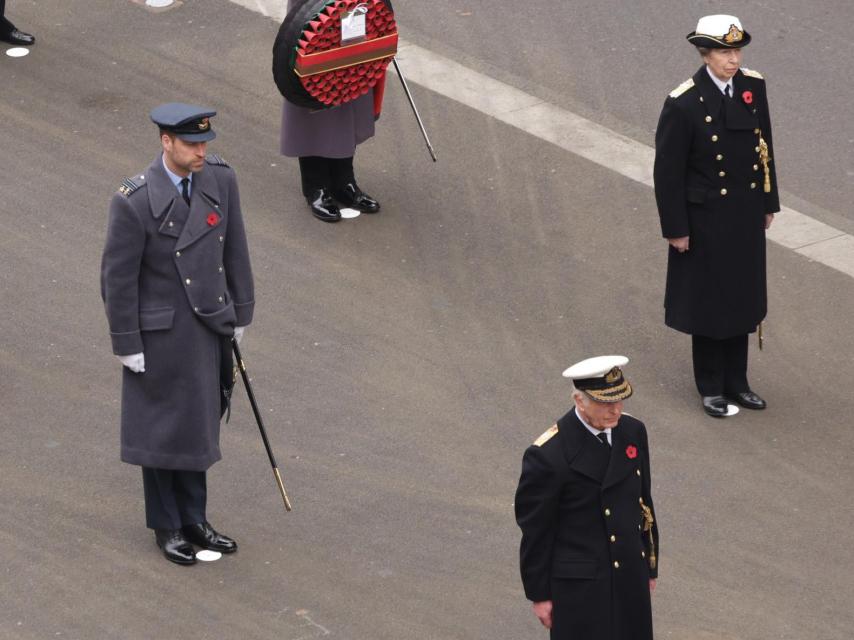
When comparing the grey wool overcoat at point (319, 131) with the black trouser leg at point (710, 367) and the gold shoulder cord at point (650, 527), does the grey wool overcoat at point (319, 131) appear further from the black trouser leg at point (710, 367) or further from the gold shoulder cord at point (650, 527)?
the gold shoulder cord at point (650, 527)

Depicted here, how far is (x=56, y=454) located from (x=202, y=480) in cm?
106

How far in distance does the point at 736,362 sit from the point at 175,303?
3.24 metres

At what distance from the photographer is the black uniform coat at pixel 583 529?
6930mm

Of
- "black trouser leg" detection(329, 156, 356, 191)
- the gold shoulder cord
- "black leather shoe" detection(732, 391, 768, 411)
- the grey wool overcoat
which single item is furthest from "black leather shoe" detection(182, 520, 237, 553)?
"black trouser leg" detection(329, 156, 356, 191)

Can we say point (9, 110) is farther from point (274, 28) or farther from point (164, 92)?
point (274, 28)

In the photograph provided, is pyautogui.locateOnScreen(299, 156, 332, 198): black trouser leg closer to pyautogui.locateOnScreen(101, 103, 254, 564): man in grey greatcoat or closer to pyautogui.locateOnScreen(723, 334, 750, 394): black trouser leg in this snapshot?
pyautogui.locateOnScreen(723, 334, 750, 394): black trouser leg

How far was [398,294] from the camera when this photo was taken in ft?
36.1

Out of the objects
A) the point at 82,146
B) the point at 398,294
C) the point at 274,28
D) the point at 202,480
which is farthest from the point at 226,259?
the point at 274,28

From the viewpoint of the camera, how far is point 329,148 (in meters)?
11.7

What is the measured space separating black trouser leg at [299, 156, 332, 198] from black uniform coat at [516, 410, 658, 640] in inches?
199

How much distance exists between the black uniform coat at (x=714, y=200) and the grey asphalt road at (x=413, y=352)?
20.4 inches

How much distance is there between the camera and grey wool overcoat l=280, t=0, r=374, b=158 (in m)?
11.7

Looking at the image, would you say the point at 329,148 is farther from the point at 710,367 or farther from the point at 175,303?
the point at 175,303

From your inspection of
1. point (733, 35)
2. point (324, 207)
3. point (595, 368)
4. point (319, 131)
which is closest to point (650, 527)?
point (595, 368)
